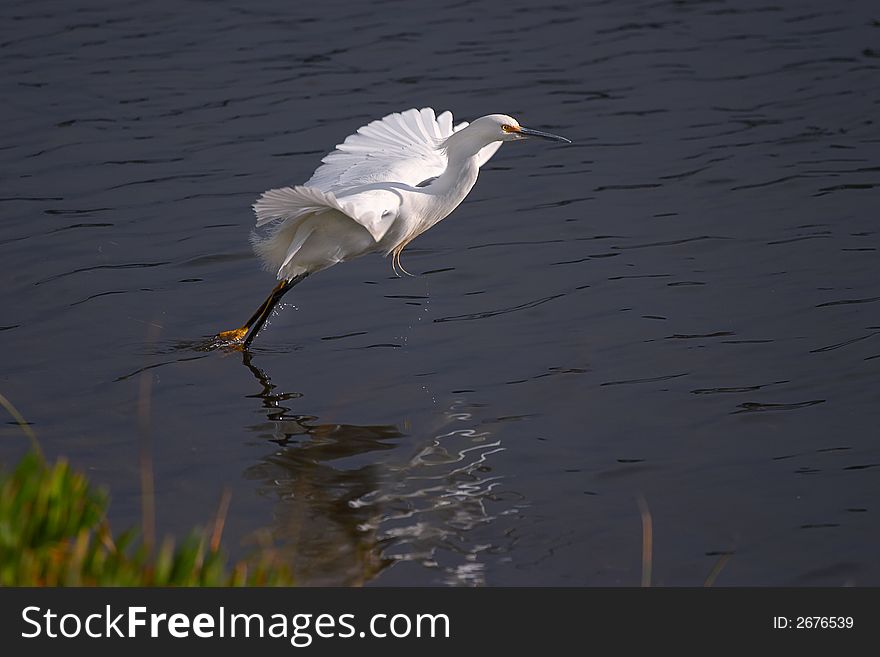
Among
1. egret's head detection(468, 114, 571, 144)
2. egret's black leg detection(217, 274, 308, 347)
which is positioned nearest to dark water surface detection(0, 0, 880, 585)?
egret's black leg detection(217, 274, 308, 347)

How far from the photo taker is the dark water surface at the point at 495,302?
5316 millimetres

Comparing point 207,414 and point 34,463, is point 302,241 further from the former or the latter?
point 34,463

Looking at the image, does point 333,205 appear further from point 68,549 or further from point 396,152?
point 68,549

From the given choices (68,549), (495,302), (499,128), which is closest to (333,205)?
(499,128)

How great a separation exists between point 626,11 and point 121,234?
24.6 ft

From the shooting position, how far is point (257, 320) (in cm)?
739

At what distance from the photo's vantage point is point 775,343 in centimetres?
698

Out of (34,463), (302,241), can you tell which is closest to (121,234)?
(302,241)

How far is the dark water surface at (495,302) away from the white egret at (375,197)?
579 millimetres

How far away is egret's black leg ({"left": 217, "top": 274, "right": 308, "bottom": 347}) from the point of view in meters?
7.37

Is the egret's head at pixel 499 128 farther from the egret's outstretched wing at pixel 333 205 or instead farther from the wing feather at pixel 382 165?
the egret's outstretched wing at pixel 333 205

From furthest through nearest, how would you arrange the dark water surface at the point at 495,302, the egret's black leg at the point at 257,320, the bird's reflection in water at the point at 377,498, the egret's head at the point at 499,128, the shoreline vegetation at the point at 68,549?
the egret's black leg at the point at 257,320
the egret's head at the point at 499,128
the dark water surface at the point at 495,302
the bird's reflection in water at the point at 377,498
the shoreline vegetation at the point at 68,549

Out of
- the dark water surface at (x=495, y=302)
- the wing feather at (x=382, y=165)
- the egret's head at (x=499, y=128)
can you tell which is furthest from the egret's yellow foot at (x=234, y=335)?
the egret's head at (x=499, y=128)

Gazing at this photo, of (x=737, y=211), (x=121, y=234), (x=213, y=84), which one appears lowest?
(x=737, y=211)
